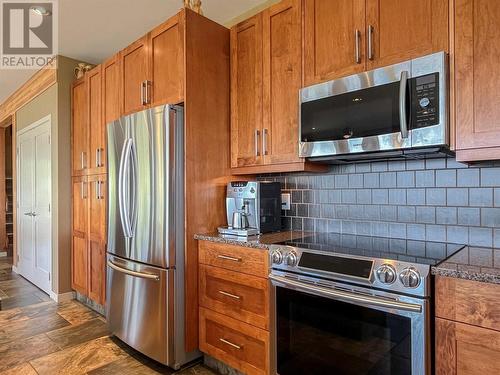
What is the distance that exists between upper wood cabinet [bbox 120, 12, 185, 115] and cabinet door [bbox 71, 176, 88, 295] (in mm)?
1231

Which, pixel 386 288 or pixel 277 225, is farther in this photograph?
pixel 277 225

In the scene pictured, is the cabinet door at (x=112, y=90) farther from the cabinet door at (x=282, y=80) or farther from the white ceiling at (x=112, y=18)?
the cabinet door at (x=282, y=80)

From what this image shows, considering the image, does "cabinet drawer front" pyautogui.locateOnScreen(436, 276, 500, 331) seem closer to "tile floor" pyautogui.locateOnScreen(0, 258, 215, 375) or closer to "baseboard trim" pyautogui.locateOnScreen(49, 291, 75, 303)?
"tile floor" pyautogui.locateOnScreen(0, 258, 215, 375)

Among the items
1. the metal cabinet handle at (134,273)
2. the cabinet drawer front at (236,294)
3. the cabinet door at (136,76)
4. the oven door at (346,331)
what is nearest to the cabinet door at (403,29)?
the oven door at (346,331)

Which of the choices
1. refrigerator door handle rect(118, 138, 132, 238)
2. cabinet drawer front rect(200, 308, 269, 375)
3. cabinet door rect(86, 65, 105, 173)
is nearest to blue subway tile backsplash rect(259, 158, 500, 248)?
cabinet drawer front rect(200, 308, 269, 375)

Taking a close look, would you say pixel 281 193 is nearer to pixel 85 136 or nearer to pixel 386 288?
pixel 386 288

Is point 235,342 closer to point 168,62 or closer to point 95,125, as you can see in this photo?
point 168,62

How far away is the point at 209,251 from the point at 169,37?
4.94 feet

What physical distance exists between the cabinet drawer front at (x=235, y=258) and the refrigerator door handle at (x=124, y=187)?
609 mm

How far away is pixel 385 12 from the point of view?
5.54 feet

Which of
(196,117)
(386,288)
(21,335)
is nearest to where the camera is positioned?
(386,288)

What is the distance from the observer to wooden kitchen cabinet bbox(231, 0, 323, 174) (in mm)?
2076

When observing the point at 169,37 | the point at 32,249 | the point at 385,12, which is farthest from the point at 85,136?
the point at 385,12

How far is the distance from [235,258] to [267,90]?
1113 mm
